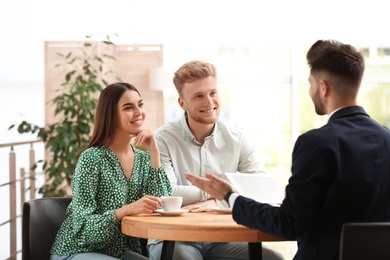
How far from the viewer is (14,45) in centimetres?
1199

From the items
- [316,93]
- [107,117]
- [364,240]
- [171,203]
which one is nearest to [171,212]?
[171,203]

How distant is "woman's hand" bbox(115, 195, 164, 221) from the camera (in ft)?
10.3

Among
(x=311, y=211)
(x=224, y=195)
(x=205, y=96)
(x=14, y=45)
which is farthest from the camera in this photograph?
(x=14, y=45)

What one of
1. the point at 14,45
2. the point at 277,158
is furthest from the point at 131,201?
the point at 14,45

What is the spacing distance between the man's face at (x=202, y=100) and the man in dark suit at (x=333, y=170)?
1214 millimetres

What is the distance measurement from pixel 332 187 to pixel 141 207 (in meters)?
1.00

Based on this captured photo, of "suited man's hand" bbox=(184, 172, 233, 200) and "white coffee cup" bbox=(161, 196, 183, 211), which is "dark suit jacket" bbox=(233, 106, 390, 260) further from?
"white coffee cup" bbox=(161, 196, 183, 211)

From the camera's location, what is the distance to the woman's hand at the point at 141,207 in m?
3.13

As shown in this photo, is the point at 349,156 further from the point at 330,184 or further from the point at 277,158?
the point at 277,158

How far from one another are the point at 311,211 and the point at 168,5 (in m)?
7.44

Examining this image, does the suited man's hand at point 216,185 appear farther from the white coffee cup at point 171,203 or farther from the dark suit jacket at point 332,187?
the white coffee cup at point 171,203

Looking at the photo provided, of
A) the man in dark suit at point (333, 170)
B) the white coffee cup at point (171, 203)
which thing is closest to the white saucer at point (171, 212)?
the white coffee cup at point (171, 203)

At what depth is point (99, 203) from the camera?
331 centimetres

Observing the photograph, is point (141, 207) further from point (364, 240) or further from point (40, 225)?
point (364, 240)
